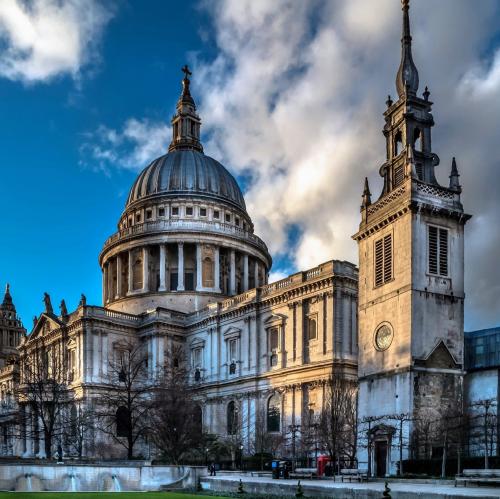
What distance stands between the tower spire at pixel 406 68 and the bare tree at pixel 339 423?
25.1m

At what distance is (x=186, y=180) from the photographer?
109m

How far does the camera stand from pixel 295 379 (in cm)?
7312

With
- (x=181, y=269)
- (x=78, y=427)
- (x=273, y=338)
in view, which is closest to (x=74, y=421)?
(x=78, y=427)

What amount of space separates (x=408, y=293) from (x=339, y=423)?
1205 cm

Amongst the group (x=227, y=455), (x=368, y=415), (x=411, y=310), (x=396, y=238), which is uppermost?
(x=396, y=238)

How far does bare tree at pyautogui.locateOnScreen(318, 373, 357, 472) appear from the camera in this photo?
56438mm

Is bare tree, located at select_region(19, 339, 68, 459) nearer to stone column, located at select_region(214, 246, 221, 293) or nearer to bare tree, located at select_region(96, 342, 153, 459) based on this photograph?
bare tree, located at select_region(96, 342, 153, 459)

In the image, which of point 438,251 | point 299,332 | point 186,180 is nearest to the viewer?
point 438,251

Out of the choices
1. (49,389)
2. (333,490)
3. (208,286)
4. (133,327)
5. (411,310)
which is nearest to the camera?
(333,490)

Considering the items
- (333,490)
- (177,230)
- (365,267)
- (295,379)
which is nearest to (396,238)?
(365,267)

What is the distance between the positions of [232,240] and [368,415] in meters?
52.2

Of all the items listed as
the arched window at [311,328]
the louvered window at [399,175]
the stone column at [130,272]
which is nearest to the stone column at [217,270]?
the stone column at [130,272]

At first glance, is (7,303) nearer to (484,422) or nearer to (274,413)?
(274,413)

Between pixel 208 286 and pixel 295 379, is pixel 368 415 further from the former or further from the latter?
pixel 208 286
